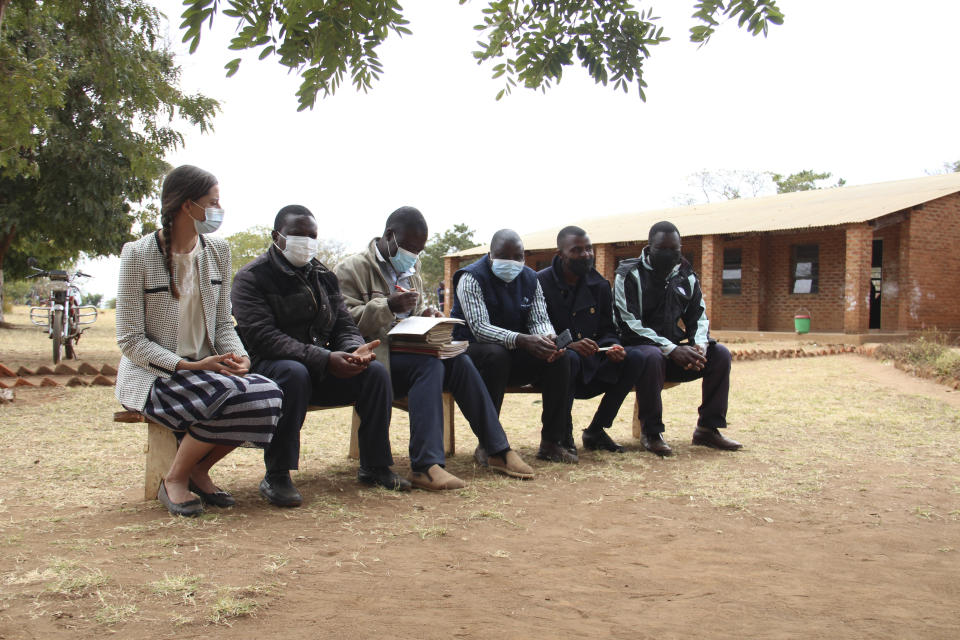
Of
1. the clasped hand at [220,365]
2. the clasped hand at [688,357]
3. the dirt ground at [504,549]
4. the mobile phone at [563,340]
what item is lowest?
the dirt ground at [504,549]

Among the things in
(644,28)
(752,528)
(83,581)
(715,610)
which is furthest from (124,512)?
(644,28)

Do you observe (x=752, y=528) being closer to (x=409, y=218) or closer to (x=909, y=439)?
(x=409, y=218)

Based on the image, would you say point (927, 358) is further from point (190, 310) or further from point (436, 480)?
point (190, 310)

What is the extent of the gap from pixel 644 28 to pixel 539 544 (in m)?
2.29

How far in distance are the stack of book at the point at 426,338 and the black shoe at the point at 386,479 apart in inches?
28.5

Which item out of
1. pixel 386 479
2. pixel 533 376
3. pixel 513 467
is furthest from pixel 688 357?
pixel 386 479

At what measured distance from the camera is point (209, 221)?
383 centimetres

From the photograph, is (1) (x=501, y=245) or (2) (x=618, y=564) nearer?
(2) (x=618, y=564)

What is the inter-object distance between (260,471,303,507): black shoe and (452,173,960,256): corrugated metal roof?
680 inches

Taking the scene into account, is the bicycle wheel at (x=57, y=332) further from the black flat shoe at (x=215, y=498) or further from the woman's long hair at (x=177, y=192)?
the woman's long hair at (x=177, y=192)

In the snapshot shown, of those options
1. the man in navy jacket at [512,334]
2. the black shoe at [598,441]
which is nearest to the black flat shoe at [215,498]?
the man in navy jacket at [512,334]

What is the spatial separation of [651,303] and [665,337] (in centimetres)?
28

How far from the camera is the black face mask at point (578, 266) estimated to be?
5.60 meters

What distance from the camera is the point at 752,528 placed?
369cm
